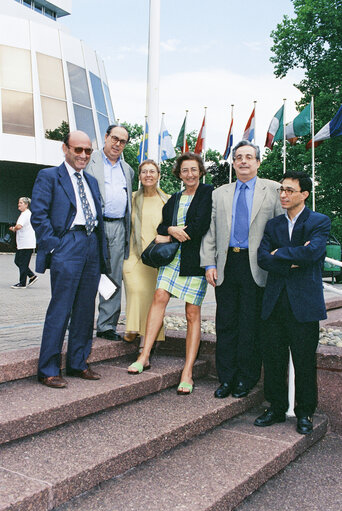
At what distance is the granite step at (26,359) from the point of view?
3742 millimetres

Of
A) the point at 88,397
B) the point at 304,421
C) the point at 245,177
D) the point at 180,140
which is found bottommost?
the point at 304,421

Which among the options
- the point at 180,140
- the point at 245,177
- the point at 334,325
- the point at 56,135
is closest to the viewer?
the point at 245,177

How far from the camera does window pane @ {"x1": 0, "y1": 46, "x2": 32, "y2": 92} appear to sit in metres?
26.7

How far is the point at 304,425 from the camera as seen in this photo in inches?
157

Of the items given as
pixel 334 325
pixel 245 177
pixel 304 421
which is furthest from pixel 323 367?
pixel 334 325

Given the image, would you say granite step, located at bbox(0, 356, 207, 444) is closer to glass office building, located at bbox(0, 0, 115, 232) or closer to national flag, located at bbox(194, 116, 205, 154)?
national flag, located at bbox(194, 116, 205, 154)

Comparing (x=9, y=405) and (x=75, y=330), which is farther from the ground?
(x=75, y=330)

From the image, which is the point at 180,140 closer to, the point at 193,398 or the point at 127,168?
the point at 127,168

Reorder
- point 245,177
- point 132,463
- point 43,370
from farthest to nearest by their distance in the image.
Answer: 1. point 245,177
2. point 43,370
3. point 132,463

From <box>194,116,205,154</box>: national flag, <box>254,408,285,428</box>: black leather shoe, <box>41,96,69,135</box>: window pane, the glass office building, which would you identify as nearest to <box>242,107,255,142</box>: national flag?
<box>194,116,205,154</box>: national flag

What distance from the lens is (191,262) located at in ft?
14.6

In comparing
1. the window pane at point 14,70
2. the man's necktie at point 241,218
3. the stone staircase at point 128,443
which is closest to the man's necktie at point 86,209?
the stone staircase at point 128,443

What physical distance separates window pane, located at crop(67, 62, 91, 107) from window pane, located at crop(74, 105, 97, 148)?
1.28 feet

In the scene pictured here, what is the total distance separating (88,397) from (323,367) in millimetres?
2028
